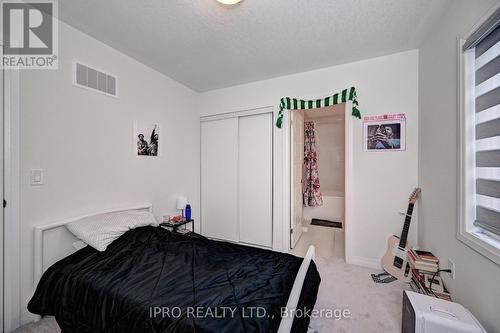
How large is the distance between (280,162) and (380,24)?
70.4 inches

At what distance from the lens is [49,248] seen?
1.62 metres

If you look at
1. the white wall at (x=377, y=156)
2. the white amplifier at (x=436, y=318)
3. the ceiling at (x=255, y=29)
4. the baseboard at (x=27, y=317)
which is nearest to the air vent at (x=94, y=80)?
the ceiling at (x=255, y=29)

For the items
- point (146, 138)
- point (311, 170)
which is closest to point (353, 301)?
point (146, 138)

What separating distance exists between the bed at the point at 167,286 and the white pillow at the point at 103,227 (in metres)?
0.07

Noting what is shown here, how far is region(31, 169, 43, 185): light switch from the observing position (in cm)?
156

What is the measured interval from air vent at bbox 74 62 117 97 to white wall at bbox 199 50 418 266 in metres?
2.30

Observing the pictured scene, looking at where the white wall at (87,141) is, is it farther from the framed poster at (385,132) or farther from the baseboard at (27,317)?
the framed poster at (385,132)

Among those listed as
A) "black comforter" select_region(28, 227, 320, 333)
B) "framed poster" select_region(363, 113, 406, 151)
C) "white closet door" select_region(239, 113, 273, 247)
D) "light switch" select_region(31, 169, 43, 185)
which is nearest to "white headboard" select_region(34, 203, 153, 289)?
→ "black comforter" select_region(28, 227, 320, 333)

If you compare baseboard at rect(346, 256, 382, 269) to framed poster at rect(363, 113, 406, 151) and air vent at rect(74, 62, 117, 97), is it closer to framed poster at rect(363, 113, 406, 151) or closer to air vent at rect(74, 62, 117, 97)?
framed poster at rect(363, 113, 406, 151)

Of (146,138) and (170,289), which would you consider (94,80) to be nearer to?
(146,138)

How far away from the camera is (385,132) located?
7.46 feet

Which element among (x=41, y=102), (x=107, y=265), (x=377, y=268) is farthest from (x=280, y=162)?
(x=41, y=102)

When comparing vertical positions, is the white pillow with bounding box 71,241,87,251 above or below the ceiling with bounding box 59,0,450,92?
below

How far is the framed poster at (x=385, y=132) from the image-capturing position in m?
2.21
